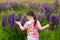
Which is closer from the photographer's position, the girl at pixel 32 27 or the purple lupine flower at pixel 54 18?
the girl at pixel 32 27

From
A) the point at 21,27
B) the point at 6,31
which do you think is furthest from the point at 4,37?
the point at 21,27

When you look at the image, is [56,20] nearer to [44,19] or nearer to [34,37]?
[44,19]

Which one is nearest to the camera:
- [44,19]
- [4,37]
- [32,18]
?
[32,18]

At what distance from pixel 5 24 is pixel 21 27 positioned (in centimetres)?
77

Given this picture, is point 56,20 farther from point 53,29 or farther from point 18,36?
point 18,36

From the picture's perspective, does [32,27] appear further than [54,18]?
No

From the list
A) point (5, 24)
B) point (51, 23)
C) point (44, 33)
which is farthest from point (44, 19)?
point (5, 24)

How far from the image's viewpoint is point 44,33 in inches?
275

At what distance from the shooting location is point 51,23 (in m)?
7.56

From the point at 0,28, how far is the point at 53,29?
1.38 m

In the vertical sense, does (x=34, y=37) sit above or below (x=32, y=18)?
below

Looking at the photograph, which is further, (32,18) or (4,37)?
(4,37)

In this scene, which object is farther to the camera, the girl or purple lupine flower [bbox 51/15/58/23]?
purple lupine flower [bbox 51/15/58/23]

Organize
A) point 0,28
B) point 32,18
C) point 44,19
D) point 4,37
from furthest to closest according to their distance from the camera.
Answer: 1. point 44,19
2. point 0,28
3. point 4,37
4. point 32,18
